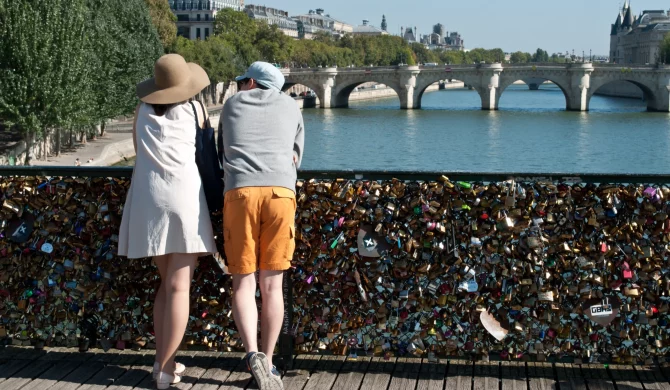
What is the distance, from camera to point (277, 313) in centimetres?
420

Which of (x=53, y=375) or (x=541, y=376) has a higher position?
(x=541, y=376)

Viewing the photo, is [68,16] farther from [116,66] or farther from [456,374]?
[456,374]

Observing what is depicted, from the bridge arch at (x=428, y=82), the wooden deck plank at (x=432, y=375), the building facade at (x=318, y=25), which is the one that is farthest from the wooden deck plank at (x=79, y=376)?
the building facade at (x=318, y=25)

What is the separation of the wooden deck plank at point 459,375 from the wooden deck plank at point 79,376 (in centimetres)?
150

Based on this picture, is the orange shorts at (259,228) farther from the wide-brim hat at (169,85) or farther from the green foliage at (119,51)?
the green foliage at (119,51)

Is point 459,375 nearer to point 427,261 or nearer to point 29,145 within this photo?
point 427,261

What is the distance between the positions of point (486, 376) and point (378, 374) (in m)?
0.45

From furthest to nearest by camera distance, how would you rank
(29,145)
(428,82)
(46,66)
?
(428,82) < (29,145) < (46,66)

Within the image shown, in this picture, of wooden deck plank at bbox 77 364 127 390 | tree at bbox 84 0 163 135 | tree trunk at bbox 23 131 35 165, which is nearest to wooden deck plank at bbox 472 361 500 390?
wooden deck plank at bbox 77 364 127 390

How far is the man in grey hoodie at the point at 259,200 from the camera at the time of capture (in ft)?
13.2

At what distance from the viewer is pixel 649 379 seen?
13.8ft

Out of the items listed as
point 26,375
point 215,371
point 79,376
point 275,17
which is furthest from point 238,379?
point 275,17

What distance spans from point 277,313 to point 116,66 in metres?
31.3

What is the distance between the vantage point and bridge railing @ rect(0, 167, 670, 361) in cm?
421
